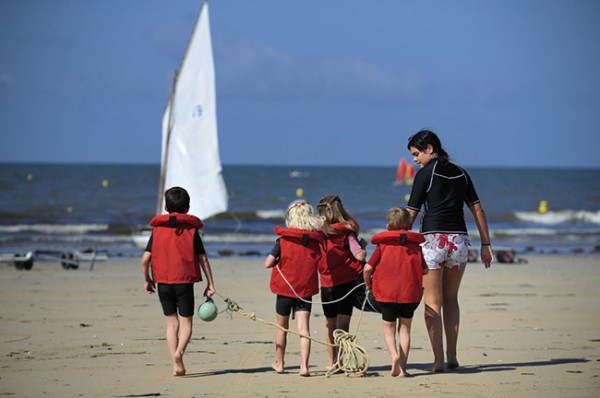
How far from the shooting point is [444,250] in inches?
249

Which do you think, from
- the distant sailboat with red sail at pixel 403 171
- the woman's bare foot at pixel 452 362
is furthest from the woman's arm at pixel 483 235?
the distant sailboat with red sail at pixel 403 171

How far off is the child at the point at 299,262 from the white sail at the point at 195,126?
11986mm

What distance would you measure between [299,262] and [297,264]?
0.02 metres

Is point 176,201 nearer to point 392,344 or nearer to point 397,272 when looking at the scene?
point 397,272

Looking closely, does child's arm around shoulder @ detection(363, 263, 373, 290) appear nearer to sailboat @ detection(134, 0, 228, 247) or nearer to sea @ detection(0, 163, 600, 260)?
sailboat @ detection(134, 0, 228, 247)

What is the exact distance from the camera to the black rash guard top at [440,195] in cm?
634

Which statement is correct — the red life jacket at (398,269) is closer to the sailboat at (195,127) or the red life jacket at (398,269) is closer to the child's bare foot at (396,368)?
the child's bare foot at (396,368)

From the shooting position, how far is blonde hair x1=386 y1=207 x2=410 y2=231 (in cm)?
616

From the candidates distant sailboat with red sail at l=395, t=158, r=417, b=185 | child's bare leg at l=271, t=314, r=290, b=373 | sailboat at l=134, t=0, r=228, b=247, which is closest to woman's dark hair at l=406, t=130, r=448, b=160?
child's bare leg at l=271, t=314, r=290, b=373

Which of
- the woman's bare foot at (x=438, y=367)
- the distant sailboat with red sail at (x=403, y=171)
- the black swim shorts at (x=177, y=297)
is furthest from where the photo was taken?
the distant sailboat with red sail at (x=403, y=171)

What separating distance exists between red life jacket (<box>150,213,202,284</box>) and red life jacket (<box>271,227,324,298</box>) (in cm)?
59

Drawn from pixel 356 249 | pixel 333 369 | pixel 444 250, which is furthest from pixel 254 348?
pixel 444 250

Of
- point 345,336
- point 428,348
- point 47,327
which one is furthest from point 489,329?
point 47,327

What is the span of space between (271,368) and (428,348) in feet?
5.12
